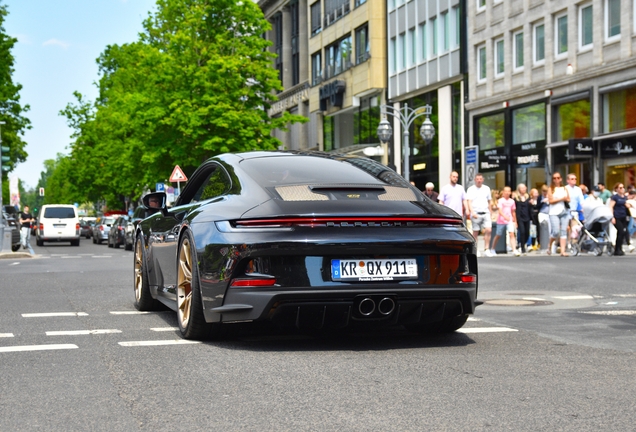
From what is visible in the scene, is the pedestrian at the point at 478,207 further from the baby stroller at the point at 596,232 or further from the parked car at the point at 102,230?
the parked car at the point at 102,230

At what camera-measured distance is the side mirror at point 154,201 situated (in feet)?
30.2

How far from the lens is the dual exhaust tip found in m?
6.90

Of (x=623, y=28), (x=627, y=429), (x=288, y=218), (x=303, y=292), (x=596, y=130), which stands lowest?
(x=627, y=429)

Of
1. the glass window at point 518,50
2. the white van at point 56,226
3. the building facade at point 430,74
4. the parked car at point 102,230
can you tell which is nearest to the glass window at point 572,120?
the glass window at point 518,50

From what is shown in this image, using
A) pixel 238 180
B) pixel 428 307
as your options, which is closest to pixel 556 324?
pixel 428 307

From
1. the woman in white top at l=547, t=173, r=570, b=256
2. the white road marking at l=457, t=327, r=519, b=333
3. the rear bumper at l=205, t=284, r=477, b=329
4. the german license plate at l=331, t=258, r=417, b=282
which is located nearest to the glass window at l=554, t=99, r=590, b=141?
the woman in white top at l=547, t=173, r=570, b=256

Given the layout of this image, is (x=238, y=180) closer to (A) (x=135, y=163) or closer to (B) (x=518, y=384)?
(B) (x=518, y=384)

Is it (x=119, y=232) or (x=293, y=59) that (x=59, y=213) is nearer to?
(x=119, y=232)

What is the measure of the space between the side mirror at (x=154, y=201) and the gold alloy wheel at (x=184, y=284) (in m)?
1.37

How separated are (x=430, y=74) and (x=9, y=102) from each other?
22.5 metres

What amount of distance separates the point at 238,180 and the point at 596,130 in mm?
27538

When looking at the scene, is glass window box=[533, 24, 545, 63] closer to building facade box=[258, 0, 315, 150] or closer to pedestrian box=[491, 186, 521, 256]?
pedestrian box=[491, 186, 521, 256]

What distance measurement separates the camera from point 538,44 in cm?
3709

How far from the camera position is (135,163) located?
49812mm
